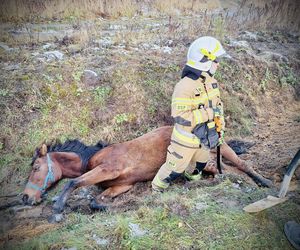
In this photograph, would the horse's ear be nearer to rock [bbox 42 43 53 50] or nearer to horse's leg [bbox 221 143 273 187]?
horse's leg [bbox 221 143 273 187]

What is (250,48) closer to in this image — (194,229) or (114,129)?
(114,129)

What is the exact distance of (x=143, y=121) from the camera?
6762 millimetres

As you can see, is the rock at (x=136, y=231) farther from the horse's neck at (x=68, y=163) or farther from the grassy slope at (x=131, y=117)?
the horse's neck at (x=68, y=163)

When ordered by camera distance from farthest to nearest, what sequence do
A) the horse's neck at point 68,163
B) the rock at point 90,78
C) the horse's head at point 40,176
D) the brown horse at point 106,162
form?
the rock at point 90,78 → the horse's neck at point 68,163 → the brown horse at point 106,162 → the horse's head at point 40,176

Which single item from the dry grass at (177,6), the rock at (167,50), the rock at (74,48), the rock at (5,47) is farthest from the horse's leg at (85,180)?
the dry grass at (177,6)

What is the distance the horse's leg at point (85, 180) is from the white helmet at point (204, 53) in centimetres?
213

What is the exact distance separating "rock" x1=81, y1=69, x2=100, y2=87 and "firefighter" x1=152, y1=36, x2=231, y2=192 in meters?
3.06

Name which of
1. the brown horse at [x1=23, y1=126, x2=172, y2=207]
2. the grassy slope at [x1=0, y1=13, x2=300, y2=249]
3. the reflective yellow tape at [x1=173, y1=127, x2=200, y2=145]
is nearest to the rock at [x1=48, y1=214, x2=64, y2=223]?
the grassy slope at [x1=0, y1=13, x2=300, y2=249]

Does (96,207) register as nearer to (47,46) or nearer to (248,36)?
(47,46)

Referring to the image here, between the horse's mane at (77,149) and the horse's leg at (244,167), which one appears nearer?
the horse's leg at (244,167)

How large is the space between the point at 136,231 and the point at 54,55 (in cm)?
573

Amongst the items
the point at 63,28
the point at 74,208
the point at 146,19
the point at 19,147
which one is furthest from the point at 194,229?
the point at 146,19

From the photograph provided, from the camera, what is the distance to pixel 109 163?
516 centimetres

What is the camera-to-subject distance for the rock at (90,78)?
7.03 m
